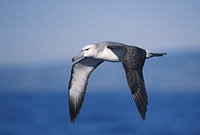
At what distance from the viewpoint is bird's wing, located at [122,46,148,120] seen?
9531 millimetres

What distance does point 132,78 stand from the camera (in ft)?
32.9

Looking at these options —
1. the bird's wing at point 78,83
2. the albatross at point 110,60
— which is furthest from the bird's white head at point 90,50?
the bird's wing at point 78,83

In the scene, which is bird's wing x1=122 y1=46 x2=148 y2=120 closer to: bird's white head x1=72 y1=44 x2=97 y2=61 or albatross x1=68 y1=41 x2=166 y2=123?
albatross x1=68 y1=41 x2=166 y2=123

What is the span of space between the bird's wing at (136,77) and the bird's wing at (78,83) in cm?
380

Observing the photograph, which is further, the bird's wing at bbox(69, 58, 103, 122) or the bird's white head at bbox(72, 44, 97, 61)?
the bird's wing at bbox(69, 58, 103, 122)

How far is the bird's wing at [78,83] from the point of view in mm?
14609

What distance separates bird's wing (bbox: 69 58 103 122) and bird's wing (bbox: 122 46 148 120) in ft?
12.5

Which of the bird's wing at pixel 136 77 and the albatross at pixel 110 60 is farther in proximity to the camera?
the albatross at pixel 110 60

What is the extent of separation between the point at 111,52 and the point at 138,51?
5.06 ft

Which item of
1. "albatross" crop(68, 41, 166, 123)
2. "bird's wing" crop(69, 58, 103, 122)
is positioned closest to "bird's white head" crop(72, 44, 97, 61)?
"albatross" crop(68, 41, 166, 123)

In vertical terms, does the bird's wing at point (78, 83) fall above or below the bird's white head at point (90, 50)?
below

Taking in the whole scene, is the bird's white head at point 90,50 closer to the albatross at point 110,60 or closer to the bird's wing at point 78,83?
the albatross at point 110,60

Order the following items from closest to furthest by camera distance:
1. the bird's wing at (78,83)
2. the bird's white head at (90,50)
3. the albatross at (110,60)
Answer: the albatross at (110,60) → the bird's white head at (90,50) → the bird's wing at (78,83)

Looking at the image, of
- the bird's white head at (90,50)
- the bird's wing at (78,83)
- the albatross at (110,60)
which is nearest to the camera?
the albatross at (110,60)
